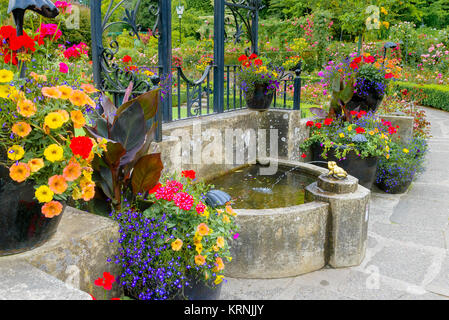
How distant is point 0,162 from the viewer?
147cm

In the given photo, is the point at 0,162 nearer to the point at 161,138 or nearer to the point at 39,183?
the point at 39,183

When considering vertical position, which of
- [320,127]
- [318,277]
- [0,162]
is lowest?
[318,277]

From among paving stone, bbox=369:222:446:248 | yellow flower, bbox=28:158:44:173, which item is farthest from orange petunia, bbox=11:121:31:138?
paving stone, bbox=369:222:446:248

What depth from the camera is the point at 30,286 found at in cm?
135

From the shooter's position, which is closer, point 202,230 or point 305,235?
point 202,230

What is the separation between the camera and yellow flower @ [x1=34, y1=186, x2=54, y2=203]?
145 cm

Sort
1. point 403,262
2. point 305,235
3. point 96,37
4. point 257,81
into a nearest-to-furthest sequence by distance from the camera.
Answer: point 305,235, point 403,262, point 96,37, point 257,81

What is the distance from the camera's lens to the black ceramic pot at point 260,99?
4938 mm

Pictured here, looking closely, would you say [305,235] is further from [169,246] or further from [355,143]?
[355,143]

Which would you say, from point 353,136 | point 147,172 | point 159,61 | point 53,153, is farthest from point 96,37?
point 353,136

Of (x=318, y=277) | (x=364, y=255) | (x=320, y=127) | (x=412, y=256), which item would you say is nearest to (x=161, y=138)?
(x=318, y=277)

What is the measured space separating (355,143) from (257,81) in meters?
1.41
